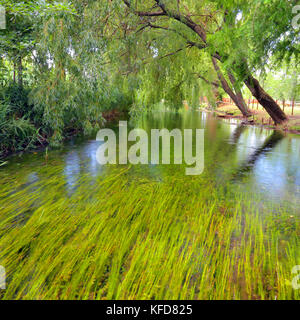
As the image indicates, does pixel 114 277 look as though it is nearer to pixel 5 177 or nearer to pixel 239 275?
pixel 239 275

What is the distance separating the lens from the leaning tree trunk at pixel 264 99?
8.04 metres

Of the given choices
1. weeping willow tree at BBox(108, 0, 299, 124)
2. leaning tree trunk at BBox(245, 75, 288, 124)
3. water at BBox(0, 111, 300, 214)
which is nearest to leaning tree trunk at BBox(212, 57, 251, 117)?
leaning tree trunk at BBox(245, 75, 288, 124)

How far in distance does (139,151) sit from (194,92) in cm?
550

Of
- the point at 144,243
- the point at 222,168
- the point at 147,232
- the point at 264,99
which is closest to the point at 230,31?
the point at 264,99

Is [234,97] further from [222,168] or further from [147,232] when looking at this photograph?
[147,232]

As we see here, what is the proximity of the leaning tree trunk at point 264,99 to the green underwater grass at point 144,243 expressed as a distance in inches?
226

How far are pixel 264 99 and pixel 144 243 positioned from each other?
784 centimetres

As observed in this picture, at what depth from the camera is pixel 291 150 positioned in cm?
609

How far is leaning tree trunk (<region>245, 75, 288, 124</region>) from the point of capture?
26.4ft

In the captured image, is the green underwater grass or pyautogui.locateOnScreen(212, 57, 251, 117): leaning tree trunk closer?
the green underwater grass

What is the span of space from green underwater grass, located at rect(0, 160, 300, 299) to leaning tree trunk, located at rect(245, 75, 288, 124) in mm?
5751

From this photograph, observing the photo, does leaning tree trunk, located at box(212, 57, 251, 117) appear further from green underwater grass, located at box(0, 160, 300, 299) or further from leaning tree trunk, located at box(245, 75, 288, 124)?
green underwater grass, located at box(0, 160, 300, 299)

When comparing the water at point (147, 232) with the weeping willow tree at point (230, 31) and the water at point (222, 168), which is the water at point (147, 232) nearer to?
the water at point (222, 168)

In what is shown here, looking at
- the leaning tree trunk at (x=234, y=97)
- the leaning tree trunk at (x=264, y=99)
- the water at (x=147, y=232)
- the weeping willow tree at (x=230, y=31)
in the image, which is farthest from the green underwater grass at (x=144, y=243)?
the leaning tree trunk at (x=234, y=97)
